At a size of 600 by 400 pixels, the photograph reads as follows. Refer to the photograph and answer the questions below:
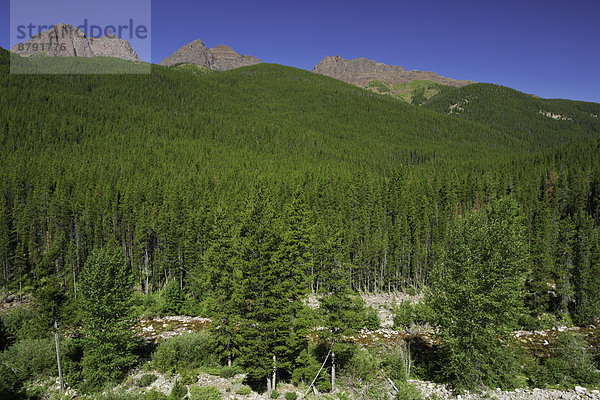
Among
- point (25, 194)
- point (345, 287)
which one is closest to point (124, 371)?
point (345, 287)

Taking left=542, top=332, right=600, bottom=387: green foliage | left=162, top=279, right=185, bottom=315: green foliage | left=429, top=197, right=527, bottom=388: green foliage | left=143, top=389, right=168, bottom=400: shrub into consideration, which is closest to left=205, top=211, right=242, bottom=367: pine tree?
left=143, top=389, right=168, bottom=400: shrub

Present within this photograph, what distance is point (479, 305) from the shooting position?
22.5 meters

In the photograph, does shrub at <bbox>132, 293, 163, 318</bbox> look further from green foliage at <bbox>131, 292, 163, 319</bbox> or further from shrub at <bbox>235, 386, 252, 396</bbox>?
shrub at <bbox>235, 386, 252, 396</bbox>

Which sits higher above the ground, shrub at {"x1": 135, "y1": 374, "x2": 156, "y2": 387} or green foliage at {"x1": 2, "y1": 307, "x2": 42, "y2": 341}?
shrub at {"x1": 135, "y1": 374, "x2": 156, "y2": 387}

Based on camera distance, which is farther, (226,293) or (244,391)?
(226,293)

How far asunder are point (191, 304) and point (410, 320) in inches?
1219

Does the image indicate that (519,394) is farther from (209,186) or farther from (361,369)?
(209,186)

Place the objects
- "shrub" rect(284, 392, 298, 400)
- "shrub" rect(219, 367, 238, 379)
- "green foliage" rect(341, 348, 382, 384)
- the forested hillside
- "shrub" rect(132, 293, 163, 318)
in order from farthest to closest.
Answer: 1. the forested hillside
2. "shrub" rect(132, 293, 163, 318)
3. "shrub" rect(219, 367, 238, 379)
4. "green foliage" rect(341, 348, 382, 384)
5. "shrub" rect(284, 392, 298, 400)

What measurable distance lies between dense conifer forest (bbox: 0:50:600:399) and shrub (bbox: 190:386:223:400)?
3.02 meters

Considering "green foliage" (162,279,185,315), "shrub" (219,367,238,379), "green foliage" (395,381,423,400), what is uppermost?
"green foliage" (395,381,423,400)

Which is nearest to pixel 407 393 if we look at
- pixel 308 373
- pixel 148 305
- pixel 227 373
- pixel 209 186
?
pixel 308 373

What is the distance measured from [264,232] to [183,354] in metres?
15.7

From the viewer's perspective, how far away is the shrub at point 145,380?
25.8 meters

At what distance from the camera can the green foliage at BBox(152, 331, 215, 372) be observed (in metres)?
28.7
